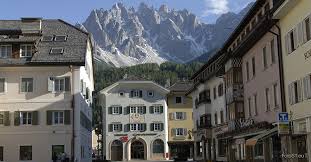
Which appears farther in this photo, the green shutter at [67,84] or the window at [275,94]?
the green shutter at [67,84]

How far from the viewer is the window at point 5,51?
4917 centimetres

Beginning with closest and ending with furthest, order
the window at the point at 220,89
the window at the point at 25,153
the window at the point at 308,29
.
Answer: the window at the point at 308,29 < the window at the point at 25,153 < the window at the point at 220,89

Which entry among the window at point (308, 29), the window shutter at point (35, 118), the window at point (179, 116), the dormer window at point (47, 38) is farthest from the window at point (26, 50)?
the window at point (179, 116)

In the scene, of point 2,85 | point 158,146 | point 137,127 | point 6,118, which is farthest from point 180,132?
point 2,85

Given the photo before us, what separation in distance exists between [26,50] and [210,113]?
24.6 m

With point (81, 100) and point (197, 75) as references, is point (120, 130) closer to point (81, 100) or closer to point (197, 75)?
point (197, 75)

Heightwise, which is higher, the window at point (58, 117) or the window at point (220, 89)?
the window at point (220, 89)

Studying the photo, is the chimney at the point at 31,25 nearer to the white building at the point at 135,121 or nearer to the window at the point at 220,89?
the window at the point at 220,89

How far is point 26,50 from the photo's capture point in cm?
4975

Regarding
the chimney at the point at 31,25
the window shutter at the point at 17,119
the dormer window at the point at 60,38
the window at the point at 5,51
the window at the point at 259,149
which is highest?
the chimney at the point at 31,25

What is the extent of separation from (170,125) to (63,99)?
4608 cm

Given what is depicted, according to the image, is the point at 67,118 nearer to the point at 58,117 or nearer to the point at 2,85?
the point at 58,117

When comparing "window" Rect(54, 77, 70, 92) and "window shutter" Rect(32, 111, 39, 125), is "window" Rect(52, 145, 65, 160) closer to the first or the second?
"window shutter" Rect(32, 111, 39, 125)

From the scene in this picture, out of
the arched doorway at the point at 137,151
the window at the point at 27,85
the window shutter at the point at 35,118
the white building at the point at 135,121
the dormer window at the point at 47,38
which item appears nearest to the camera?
the window shutter at the point at 35,118
